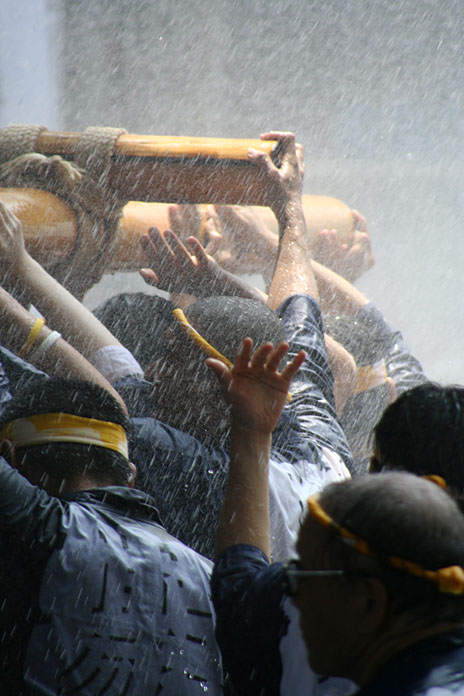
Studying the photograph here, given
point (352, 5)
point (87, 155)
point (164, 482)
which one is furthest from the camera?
point (352, 5)

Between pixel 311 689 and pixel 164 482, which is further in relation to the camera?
pixel 164 482

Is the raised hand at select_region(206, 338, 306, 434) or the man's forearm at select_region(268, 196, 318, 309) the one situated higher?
the man's forearm at select_region(268, 196, 318, 309)

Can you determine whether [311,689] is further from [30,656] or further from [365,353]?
[365,353]

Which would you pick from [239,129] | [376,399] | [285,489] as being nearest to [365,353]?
[376,399]

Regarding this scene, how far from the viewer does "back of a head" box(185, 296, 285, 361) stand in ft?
3.83

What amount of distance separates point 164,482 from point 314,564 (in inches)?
19.2

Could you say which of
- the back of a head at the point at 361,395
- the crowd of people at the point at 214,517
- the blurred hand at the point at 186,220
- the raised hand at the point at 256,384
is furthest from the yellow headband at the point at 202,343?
the blurred hand at the point at 186,220

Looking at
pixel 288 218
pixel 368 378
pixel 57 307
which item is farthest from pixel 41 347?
pixel 368 378

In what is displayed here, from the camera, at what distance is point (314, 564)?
61 centimetres

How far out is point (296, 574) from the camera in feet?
1.99

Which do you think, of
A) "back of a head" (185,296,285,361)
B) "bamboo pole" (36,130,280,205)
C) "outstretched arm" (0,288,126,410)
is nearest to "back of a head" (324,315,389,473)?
"bamboo pole" (36,130,280,205)

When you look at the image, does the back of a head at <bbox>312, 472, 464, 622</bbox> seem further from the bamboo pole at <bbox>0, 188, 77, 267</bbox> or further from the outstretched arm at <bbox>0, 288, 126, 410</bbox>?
the bamboo pole at <bbox>0, 188, 77, 267</bbox>

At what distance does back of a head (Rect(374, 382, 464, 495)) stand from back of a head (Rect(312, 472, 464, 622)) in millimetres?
251

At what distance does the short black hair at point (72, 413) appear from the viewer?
35.8 inches
